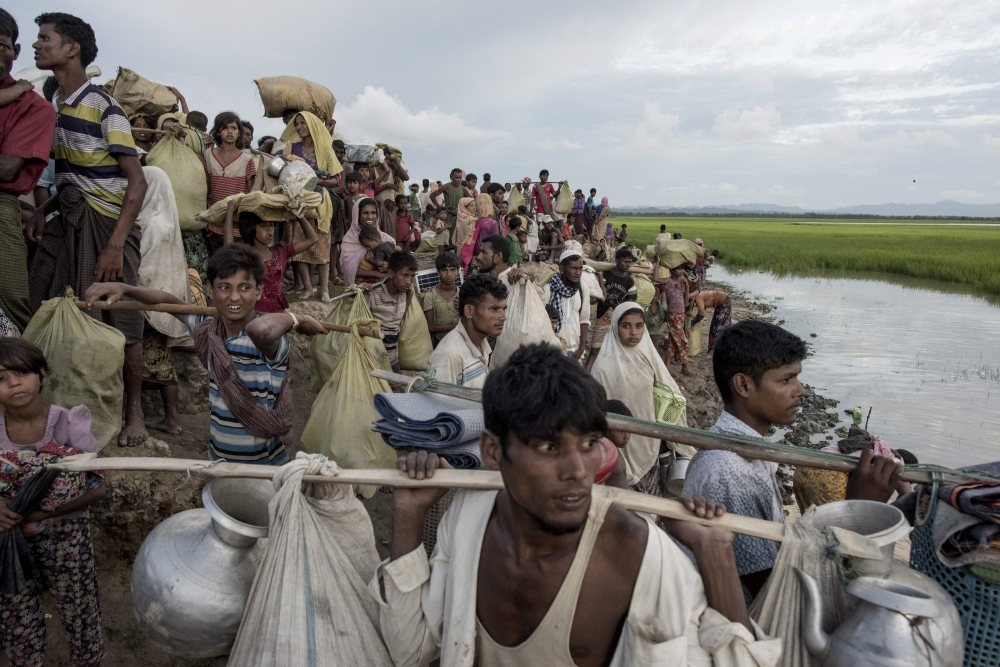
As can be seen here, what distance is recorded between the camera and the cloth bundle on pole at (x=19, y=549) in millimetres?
1912

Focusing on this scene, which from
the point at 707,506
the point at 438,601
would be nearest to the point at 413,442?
the point at 438,601

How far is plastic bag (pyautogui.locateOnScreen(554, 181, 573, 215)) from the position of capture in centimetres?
1550

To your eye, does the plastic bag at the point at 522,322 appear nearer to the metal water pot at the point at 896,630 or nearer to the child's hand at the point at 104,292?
the child's hand at the point at 104,292

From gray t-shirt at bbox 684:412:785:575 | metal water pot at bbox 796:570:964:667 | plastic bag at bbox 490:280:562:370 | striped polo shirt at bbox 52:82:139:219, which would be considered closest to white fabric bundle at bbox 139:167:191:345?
striped polo shirt at bbox 52:82:139:219

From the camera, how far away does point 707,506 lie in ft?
4.76

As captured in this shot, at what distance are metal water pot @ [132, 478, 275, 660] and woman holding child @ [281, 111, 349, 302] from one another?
5.23 metres

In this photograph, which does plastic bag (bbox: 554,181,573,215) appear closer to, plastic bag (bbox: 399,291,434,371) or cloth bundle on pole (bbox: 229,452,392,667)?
plastic bag (bbox: 399,291,434,371)

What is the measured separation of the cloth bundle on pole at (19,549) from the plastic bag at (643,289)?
7042 mm

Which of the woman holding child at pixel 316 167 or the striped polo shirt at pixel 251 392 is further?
the woman holding child at pixel 316 167

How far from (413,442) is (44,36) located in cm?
289

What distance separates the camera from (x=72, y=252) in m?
3.36

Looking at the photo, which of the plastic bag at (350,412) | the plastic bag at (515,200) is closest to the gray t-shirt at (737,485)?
the plastic bag at (350,412)

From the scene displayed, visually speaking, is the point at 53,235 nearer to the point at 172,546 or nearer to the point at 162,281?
the point at 162,281

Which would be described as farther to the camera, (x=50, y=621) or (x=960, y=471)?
(x=50, y=621)
